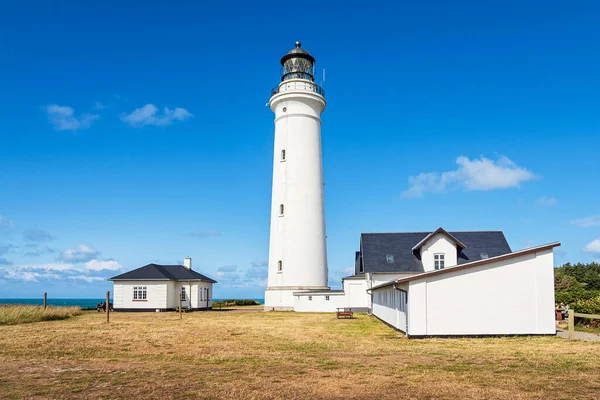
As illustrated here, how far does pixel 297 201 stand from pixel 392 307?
15541 millimetres

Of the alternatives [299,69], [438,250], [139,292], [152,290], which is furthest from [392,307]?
[139,292]

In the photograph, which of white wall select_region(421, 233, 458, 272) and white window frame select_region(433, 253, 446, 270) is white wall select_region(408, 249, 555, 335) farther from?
white window frame select_region(433, 253, 446, 270)

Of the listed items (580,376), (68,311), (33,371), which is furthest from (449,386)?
(68,311)

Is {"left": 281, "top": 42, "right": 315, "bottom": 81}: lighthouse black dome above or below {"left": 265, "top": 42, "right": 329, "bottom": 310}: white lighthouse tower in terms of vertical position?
above

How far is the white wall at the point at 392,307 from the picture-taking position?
69.2 ft

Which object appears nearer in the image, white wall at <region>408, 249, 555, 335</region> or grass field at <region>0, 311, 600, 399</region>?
grass field at <region>0, 311, 600, 399</region>

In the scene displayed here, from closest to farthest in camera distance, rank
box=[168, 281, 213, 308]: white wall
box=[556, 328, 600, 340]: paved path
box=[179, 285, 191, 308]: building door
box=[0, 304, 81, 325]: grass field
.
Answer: box=[556, 328, 600, 340]: paved path
box=[0, 304, 81, 325]: grass field
box=[168, 281, 213, 308]: white wall
box=[179, 285, 191, 308]: building door

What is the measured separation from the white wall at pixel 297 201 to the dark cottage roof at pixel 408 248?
3.83 metres

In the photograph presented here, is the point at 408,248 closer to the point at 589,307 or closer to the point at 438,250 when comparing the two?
the point at 438,250

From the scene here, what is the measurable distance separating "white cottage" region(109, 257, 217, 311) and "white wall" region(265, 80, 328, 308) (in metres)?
8.08

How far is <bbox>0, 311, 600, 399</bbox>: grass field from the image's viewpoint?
984 cm

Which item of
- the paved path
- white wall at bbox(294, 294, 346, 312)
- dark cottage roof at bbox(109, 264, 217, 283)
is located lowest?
white wall at bbox(294, 294, 346, 312)

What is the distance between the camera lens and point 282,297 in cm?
3816

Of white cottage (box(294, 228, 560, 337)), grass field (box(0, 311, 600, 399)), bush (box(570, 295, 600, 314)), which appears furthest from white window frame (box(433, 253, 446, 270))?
grass field (box(0, 311, 600, 399))
